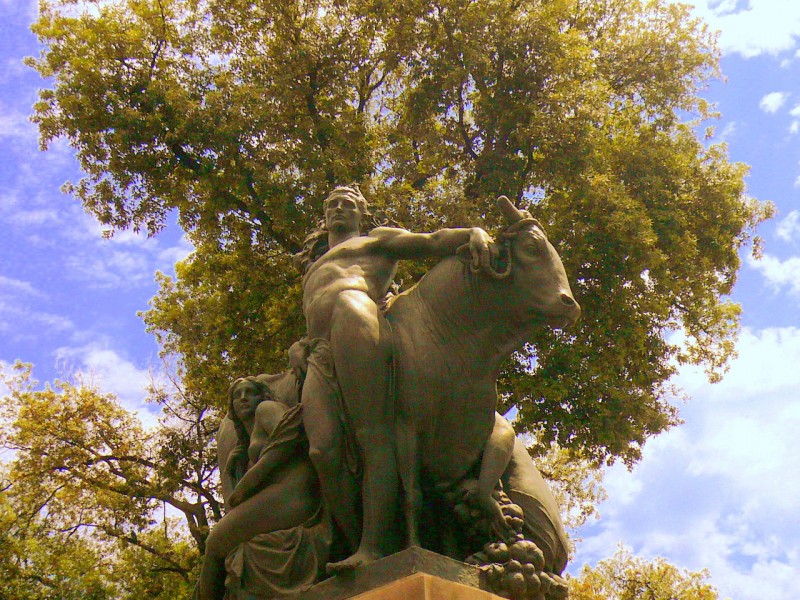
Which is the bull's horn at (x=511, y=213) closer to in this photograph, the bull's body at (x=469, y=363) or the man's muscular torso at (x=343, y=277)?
the bull's body at (x=469, y=363)

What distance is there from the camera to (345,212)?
5.80m

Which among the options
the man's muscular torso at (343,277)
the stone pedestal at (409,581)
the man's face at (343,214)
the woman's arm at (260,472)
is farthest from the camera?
the man's face at (343,214)

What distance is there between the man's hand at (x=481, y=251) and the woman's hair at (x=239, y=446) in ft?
4.76

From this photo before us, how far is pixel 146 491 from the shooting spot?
1656 centimetres

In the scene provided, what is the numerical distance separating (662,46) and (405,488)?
12.6 meters

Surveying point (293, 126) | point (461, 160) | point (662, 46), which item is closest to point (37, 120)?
point (293, 126)

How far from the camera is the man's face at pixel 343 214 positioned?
579cm

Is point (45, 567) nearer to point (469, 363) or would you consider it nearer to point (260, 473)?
point (260, 473)

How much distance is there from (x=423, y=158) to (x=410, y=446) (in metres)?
9.93

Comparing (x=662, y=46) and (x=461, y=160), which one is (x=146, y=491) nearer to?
(x=461, y=160)

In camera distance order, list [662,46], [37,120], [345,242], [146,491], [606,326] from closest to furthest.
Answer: [345,242], [606,326], [37,120], [662,46], [146,491]

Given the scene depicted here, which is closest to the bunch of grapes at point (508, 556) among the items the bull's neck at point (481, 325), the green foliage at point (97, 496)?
the bull's neck at point (481, 325)

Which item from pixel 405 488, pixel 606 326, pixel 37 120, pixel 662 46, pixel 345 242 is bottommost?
pixel 405 488

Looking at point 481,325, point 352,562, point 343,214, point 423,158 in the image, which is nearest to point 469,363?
point 481,325
